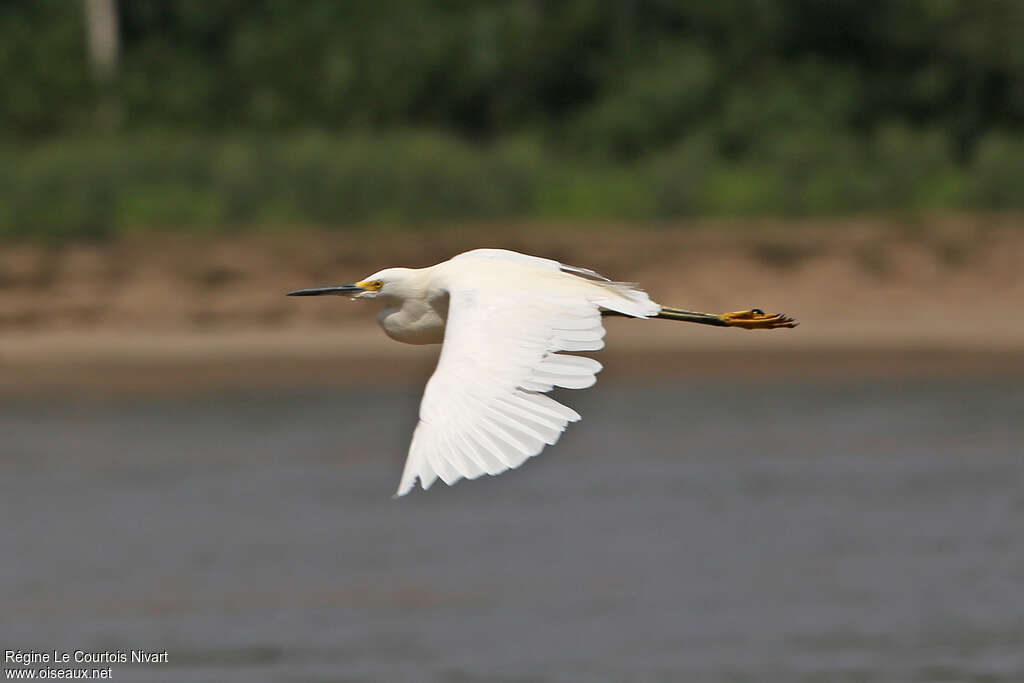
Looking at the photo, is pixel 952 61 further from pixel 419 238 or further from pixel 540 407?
pixel 540 407

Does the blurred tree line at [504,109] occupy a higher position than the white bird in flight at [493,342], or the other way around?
the white bird in flight at [493,342]

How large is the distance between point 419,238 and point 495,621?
11081mm

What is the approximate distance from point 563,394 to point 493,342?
11.1m

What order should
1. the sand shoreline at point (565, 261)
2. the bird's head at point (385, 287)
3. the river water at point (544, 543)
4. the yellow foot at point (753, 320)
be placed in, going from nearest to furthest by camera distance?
the bird's head at point (385, 287) < the yellow foot at point (753, 320) < the river water at point (544, 543) < the sand shoreline at point (565, 261)

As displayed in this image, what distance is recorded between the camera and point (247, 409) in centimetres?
1761

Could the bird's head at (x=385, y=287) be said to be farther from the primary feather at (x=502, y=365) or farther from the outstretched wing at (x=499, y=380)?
the outstretched wing at (x=499, y=380)

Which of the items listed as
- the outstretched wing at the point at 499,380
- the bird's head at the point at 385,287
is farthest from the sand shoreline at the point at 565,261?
the outstretched wing at the point at 499,380

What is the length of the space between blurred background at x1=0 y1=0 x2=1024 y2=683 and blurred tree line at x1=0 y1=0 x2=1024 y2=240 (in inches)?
2.2

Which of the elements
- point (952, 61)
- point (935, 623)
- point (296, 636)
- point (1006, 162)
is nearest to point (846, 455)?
point (935, 623)

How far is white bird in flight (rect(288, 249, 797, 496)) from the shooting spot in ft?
16.5

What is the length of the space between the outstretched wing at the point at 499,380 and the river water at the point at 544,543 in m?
4.35

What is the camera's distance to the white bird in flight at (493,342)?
502cm

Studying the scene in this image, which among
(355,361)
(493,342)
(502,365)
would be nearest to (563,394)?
(355,361)

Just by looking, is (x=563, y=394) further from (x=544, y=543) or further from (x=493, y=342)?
(x=493, y=342)
